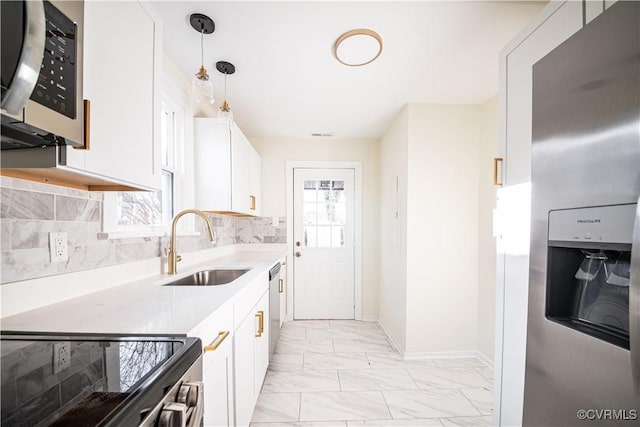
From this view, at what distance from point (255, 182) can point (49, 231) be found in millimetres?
2382

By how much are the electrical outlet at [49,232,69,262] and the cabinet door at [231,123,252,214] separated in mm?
1383

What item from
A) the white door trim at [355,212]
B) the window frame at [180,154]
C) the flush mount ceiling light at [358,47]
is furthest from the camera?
the white door trim at [355,212]

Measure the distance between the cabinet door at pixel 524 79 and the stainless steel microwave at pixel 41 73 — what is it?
1455 millimetres

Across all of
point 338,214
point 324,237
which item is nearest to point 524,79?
point 338,214

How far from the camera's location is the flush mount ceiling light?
1709 mm

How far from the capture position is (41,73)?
68 centimetres

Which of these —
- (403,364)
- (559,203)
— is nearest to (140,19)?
(559,203)

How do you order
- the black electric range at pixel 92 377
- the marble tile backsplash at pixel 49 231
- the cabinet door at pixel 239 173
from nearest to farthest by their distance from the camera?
the black electric range at pixel 92 377
the marble tile backsplash at pixel 49 231
the cabinet door at pixel 239 173

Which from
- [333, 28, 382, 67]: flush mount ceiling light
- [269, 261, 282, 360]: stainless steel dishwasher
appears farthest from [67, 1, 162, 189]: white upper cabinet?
[269, 261, 282, 360]: stainless steel dishwasher

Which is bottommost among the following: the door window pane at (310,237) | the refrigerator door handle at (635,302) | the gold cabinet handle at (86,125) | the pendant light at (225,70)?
the door window pane at (310,237)

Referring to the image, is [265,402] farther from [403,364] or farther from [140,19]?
[140,19]

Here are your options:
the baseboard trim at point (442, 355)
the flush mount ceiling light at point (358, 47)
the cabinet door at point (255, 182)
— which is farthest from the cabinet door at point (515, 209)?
the cabinet door at point (255, 182)

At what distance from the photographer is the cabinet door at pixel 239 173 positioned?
252 centimetres

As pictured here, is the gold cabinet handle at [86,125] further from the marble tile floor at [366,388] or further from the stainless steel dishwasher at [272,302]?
the marble tile floor at [366,388]
